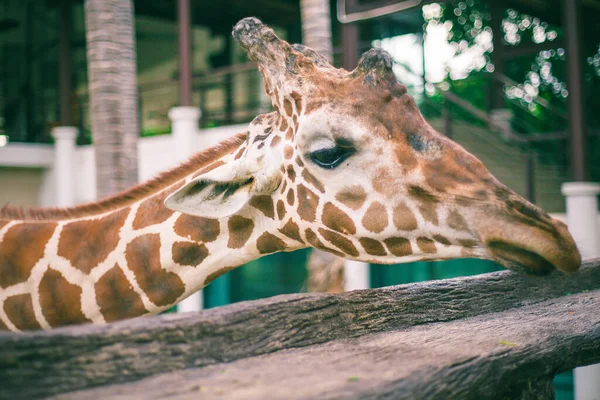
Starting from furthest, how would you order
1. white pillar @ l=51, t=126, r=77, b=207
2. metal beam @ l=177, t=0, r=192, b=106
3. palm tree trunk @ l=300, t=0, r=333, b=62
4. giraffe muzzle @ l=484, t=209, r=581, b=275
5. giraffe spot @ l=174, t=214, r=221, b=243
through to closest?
1. white pillar @ l=51, t=126, r=77, b=207
2. metal beam @ l=177, t=0, r=192, b=106
3. palm tree trunk @ l=300, t=0, r=333, b=62
4. giraffe spot @ l=174, t=214, r=221, b=243
5. giraffe muzzle @ l=484, t=209, r=581, b=275

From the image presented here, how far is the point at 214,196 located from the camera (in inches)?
96.0

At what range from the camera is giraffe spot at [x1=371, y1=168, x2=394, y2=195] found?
7.37 feet

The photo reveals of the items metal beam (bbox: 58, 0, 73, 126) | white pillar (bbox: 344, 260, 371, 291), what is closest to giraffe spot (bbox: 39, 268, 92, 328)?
white pillar (bbox: 344, 260, 371, 291)

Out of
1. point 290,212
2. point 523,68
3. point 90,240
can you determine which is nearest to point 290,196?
point 290,212

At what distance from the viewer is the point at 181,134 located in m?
9.31

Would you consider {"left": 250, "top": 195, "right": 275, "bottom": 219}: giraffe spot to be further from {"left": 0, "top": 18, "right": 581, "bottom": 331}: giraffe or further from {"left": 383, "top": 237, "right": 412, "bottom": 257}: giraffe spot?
{"left": 383, "top": 237, "right": 412, "bottom": 257}: giraffe spot

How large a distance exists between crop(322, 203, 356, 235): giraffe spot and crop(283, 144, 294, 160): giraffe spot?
0.79 ft

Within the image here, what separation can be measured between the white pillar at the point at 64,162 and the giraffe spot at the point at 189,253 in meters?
10.1

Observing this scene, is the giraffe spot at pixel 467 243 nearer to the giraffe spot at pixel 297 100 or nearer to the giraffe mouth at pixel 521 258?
the giraffe mouth at pixel 521 258

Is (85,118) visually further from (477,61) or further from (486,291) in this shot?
(486,291)

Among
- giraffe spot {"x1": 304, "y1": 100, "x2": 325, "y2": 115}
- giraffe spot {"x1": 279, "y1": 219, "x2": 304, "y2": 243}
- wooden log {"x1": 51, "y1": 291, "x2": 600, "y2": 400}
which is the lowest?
wooden log {"x1": 51, "y1": 291, "x2": 600, "y2": 400}

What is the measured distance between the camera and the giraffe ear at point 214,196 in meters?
2.39

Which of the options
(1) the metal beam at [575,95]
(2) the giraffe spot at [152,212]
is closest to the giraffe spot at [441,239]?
(2) the giraffe spot at [152,212]

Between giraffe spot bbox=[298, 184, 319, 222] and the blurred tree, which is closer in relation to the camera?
giraffe spot bbox=[298, 184, 319, 222]
